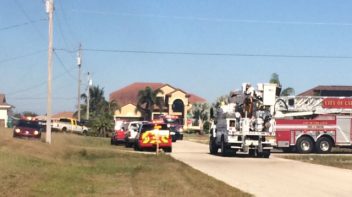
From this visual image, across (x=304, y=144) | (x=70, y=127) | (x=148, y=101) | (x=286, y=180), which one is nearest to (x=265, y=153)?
(x=304, y=144)

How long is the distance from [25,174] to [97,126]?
54336mm

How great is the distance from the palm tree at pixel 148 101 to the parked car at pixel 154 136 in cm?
8275

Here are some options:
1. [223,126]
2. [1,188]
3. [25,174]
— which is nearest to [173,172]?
[25,174]

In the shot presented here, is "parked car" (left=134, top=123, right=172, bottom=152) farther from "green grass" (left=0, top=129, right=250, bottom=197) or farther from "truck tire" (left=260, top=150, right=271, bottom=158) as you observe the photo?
"green grass" (left=0, top=129, right=250, bottom=197)

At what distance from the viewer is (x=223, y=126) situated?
34.4 meters

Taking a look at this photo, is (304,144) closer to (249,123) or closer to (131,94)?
(249,123)

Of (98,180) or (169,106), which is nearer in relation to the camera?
(98,180)

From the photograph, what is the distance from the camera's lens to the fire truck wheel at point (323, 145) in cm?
3916

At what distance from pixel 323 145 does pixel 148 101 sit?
8219 centimetres

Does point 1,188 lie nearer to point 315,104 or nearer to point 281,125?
point 281,125

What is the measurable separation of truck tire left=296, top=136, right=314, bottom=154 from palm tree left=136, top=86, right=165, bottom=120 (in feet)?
264

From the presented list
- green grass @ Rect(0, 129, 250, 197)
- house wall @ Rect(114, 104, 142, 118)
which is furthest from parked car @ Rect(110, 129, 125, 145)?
house wall @ Rect(114, 104, 142, 118)

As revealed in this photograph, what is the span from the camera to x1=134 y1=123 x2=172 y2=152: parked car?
3534cm

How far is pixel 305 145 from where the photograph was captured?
39312 millimetres
